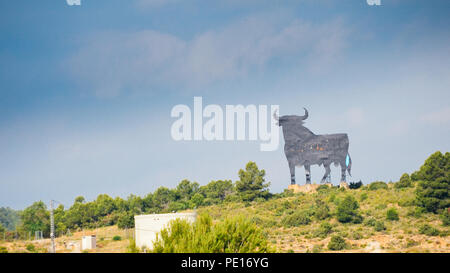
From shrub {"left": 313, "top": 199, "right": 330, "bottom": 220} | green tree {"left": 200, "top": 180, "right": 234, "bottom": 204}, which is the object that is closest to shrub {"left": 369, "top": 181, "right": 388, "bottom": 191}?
shrub {"left": 313, "top": 199, "right": 330, "bottom": 220}

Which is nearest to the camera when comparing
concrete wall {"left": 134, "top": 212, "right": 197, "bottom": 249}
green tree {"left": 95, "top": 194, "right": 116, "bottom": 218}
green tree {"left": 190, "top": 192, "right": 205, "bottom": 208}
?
concrete wall {"left": 134, "top": 212, "right": 197, "bottom": 249}

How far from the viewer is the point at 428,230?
4403 cm

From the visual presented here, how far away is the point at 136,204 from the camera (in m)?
73.1

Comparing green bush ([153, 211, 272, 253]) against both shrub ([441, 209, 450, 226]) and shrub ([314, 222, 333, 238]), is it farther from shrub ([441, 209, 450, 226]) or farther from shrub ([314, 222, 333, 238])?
shrub ([441, 209, 450, 226])

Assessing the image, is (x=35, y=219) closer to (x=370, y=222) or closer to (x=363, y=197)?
(x=363, y=197)

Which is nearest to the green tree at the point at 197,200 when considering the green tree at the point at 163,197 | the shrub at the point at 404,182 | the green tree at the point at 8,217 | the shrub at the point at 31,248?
the green tree at the point at 163,197

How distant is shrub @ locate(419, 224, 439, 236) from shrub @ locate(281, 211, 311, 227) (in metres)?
11.8

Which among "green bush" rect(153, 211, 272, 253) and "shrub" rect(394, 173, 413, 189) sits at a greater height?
"shrub" rect(394, 173, 413, 189)

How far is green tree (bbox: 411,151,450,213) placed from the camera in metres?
49.0

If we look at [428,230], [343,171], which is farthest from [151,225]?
[343,171]
